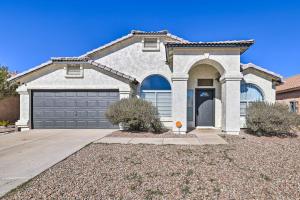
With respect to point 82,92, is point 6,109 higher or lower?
lower

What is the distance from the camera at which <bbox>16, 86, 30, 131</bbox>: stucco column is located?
1119cm

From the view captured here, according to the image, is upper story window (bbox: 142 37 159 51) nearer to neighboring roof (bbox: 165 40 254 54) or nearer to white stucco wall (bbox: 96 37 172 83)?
white stucco wall (bbox: 96 37 172 83)

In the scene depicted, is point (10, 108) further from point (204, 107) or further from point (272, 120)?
point (272, 120)

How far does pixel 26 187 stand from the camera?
3.55 m

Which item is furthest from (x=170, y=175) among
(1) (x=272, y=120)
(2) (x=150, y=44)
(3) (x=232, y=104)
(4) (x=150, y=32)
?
(4) (x=150, y=32)

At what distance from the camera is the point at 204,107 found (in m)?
11.8

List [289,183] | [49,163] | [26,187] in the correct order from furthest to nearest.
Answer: [49,163], [289,183], [26,187]

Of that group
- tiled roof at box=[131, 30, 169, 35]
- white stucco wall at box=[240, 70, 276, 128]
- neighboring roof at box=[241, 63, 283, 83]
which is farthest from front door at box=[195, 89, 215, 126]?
tiled roof at box=[131, 30, 169, 35]

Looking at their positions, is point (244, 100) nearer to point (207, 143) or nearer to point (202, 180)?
point (207, 143)


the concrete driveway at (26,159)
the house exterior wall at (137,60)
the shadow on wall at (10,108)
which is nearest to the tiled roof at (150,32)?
the house exterior wall at (137,60)

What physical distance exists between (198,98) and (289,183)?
8.26 m

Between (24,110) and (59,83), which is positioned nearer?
(24,110)

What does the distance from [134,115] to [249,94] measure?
26.0 ft

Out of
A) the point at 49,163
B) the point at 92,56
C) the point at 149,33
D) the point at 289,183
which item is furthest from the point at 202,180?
the point at 92,56
